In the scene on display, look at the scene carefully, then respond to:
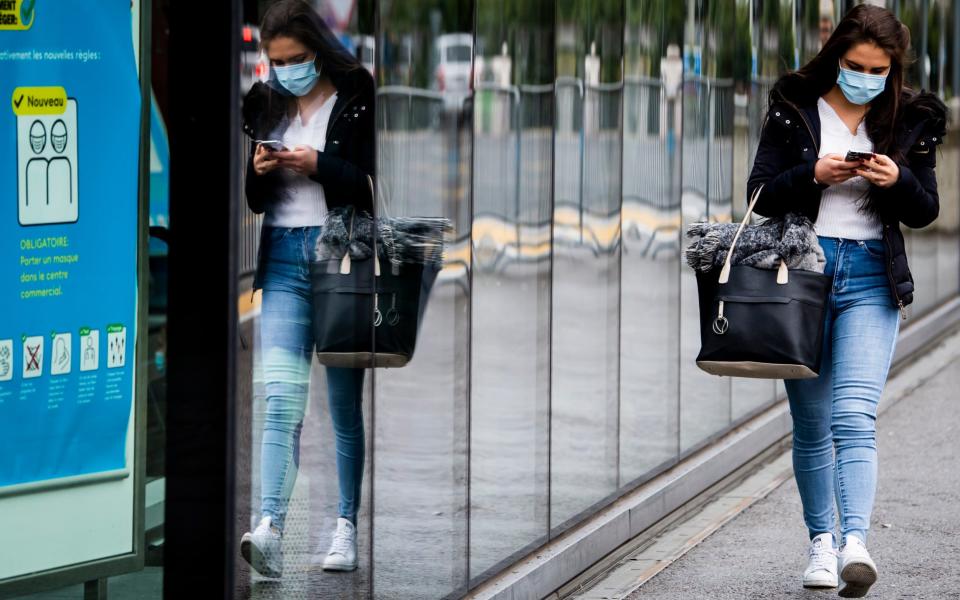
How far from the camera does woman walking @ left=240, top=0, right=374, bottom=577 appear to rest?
149 inches

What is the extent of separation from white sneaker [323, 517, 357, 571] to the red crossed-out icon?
82 cm

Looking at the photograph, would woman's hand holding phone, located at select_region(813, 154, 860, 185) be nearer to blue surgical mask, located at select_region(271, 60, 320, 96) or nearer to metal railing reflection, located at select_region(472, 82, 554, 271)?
metal railing reflection, located at select_region(472, 82, 554, 271)

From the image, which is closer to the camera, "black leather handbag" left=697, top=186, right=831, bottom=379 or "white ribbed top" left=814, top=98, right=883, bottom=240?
"black leather handbag" left=697, top=186, right=831, bottom=379

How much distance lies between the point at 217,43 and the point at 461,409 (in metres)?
1.63

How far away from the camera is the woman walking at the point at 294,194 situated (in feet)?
12.4

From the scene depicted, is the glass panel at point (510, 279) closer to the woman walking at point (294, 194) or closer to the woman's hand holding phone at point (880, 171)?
the woman walking at point (294, 194)

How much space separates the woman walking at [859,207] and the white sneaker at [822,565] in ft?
0.91

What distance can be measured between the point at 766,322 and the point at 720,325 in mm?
149

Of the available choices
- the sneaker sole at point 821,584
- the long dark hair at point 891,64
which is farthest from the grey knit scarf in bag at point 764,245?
the sneaker sole at point 821,584

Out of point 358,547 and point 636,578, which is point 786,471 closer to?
point 636,578

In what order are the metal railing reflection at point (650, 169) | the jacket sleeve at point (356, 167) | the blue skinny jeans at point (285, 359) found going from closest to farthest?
the blue skinny jeans at point (285, 359)
the jacket sleeve at point (356, 167)
the metal railing reflection at point (650, 169)

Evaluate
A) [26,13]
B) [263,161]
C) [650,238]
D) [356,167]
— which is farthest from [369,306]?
[650,238]

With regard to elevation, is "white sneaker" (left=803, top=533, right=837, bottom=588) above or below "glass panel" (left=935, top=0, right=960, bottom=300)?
below

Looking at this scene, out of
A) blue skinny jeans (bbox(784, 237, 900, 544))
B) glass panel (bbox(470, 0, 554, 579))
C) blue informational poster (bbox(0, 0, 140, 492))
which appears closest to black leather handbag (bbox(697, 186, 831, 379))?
blue skinny jeans (bbox(784, 237, 900, 544))
